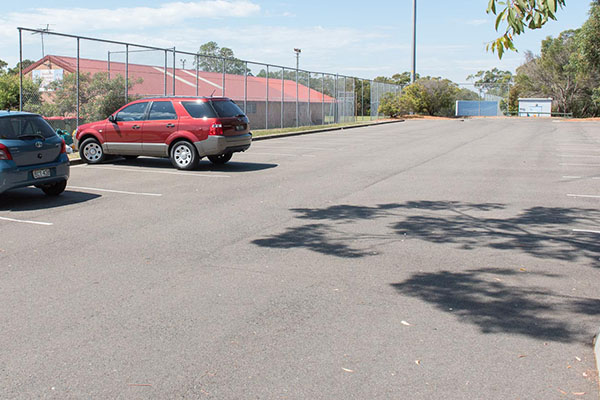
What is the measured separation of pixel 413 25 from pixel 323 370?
59.6m

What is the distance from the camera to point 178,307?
17.5 ft

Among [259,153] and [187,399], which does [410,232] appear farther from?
[259,153]

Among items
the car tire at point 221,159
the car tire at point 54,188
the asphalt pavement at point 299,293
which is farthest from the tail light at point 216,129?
the car tire at point 54,188

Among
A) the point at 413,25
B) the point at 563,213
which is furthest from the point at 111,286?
the point at 413,25

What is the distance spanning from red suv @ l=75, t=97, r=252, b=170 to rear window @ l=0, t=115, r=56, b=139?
14.5ft

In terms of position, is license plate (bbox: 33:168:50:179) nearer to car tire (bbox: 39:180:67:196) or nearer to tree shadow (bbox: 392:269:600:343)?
car tire (bbox: 39:180:67:196)

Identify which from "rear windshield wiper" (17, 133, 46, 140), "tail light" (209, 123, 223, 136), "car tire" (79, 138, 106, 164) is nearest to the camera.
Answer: "rear windshield wiper" (17, 133, 46, 140)

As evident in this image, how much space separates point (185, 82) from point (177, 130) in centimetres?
1955

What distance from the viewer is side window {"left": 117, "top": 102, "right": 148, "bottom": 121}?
15.4m

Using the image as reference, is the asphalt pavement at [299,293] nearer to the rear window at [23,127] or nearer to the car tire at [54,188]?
the car tire at [54,188]

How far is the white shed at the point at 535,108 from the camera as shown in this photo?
5743cm

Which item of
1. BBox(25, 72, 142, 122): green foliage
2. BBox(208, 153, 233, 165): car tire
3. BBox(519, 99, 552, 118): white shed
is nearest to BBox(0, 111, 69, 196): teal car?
BBox(208, 153, 233, 165): car tire

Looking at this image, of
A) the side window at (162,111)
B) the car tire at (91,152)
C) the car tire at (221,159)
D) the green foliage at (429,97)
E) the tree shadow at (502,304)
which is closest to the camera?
the tree shadow at (502,304)

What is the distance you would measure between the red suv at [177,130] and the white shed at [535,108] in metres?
48.6
